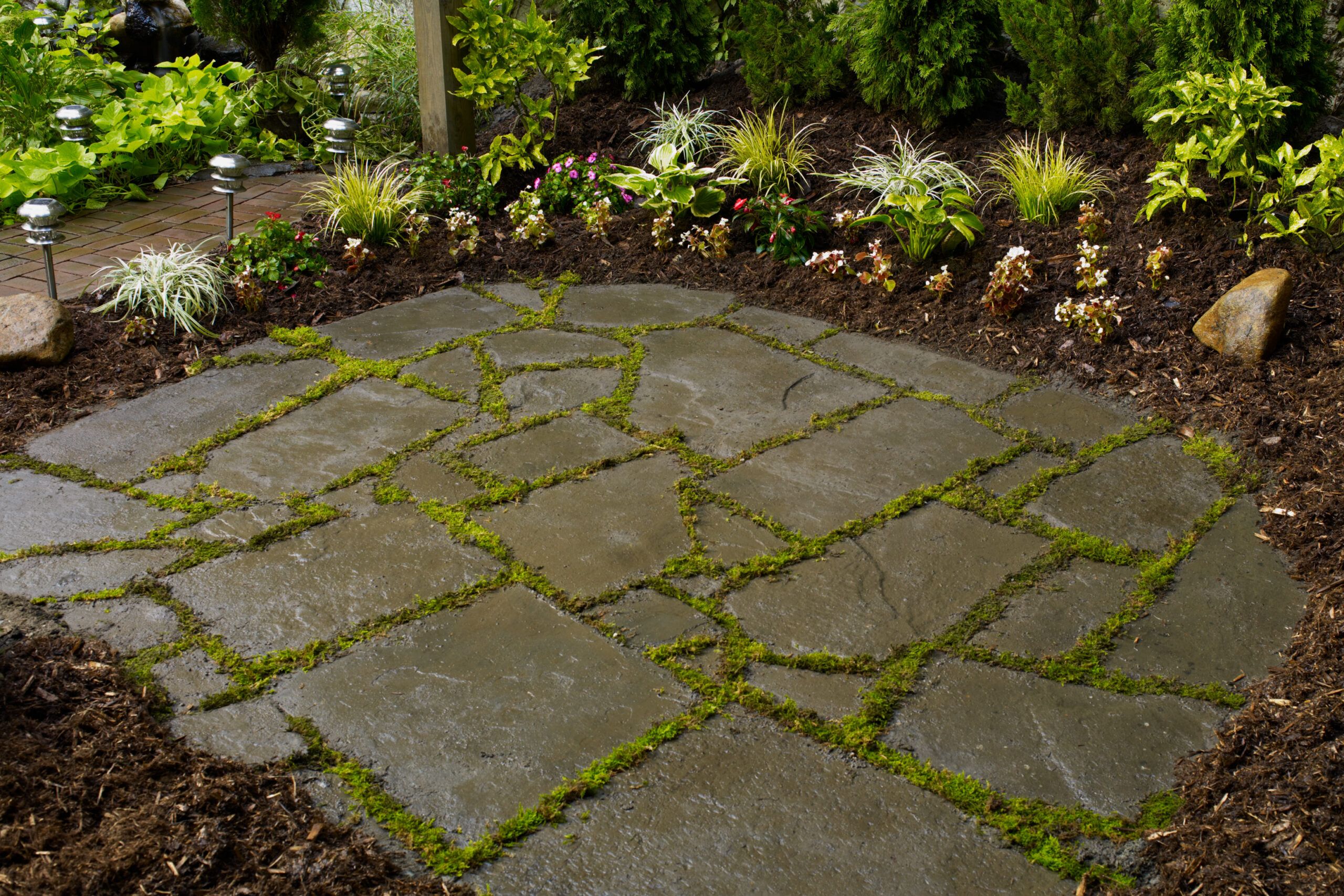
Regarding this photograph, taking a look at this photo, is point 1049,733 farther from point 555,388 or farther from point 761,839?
point 555,388

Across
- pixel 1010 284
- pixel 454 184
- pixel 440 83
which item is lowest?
pixel 1010 284

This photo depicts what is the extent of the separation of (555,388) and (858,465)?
3.65 feet

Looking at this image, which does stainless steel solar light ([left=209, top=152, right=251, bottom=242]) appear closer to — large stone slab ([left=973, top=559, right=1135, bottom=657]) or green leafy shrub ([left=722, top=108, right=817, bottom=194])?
green leafy shrub ([left=722, top=108, right=817, bottom=194])

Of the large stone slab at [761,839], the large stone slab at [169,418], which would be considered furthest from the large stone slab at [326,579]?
the large stone slab at [761,839]

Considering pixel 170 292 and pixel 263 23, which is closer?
pixel 170 292

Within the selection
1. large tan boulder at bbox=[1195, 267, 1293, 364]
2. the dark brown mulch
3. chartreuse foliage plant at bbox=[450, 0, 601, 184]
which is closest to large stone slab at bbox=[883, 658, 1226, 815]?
the dark brown mulch

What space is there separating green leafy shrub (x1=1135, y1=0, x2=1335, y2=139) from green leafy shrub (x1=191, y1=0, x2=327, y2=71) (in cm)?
472

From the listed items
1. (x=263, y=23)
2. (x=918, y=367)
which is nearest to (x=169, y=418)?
(x=918, y=367)

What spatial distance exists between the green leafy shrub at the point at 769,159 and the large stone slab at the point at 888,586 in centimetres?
248

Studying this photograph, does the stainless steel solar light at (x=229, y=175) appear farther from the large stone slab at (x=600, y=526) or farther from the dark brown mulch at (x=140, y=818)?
the dark brown mulch at (x=140, y=818)

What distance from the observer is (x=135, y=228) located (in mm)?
5098

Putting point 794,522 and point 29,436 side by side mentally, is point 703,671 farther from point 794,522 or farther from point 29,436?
point 29,436

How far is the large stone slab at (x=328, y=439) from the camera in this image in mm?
3000

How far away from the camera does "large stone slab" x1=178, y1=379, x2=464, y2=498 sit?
3.00 metres
